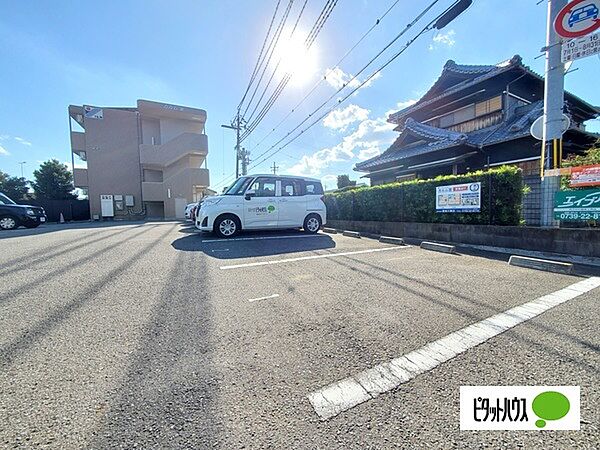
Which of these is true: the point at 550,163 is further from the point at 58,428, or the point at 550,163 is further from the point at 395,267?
the point at 58,428

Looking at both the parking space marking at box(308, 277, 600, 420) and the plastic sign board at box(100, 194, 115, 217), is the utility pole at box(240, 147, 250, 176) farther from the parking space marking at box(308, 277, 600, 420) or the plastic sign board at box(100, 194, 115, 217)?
the parking space marking at box(308, 277, 600, 420)

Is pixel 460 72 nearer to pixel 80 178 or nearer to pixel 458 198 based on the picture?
pixel 458 198

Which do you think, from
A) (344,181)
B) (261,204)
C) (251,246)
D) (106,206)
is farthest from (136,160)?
(251,246)

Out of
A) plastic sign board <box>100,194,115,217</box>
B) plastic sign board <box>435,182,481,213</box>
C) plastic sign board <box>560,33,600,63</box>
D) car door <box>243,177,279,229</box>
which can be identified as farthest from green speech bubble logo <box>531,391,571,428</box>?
plastic sign board <box>100,194,115,217</box>

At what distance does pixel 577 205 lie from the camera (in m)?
5.13

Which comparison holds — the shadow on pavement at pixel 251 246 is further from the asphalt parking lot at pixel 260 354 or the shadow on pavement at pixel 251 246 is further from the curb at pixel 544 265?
the curb at pixel 544 265

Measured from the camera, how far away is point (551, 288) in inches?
143

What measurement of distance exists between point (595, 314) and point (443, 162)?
10856 millimetres

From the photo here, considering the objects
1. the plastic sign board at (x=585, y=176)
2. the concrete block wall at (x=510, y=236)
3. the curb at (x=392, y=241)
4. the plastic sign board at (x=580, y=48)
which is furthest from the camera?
the curb at (x=392, y=241)

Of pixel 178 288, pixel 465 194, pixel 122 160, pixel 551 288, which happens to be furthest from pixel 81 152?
pixel 551 288

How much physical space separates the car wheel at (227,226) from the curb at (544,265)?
21.7 ft

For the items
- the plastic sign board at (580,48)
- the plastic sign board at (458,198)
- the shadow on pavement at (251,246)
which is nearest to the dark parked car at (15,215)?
the shadow on pavement at (251,246)

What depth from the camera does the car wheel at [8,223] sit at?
41.1 feet

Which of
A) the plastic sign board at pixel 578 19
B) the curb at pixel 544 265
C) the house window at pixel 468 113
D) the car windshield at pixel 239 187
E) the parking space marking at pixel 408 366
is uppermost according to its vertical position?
the house window at pixel 468 113
